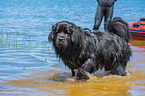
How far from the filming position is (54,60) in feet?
25.3

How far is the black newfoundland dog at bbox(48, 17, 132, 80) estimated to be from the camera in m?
5.11

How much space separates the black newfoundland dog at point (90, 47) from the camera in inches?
201

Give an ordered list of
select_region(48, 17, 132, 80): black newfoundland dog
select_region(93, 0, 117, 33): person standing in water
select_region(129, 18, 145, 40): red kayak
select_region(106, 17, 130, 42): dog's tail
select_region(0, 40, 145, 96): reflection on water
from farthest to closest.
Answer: select_region(129, 18, 145, 40): red kayak, select_region(93, 0, 117, 33): person standing in water, select_region(106, 17, 130, 42): dog's tail, select_region(48, 17, 132, 80): black newfoundland dog, select_region(0, 40, 145, 96): reflection on water

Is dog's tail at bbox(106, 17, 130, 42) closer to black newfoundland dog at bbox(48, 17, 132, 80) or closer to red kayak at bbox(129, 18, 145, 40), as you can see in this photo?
black newfoundland dog at bbox(48, 17, 132, 80)

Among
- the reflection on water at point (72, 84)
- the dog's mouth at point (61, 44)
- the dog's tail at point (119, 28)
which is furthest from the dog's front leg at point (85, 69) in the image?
the dog's tail at point (119, 28)

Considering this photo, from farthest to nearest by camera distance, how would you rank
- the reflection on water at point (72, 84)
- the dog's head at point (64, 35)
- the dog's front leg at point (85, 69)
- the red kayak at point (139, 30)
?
the red kayak at point (139, 30), the dog's front leg at point (85, 69), the dog's head at point (64, 35), the reflection on water at point (72, 84)

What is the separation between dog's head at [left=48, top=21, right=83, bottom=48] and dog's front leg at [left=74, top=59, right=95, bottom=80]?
534 millimetres

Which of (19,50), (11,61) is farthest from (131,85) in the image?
(19,50)

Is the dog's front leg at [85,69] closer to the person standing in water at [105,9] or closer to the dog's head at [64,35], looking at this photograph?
the dog's head at [64,35]

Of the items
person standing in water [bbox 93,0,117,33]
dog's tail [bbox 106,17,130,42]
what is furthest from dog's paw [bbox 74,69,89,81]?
person standing in water [bbox 93,0,117,33]

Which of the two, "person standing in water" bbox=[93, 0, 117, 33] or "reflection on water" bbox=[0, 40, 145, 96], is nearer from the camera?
"reflection on water" bbox=[0, 40, 145, 96]

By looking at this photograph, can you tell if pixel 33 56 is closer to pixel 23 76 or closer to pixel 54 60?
pixel 54 60

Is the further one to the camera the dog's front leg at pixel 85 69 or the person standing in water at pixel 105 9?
the person standing in water at pixel 105 9

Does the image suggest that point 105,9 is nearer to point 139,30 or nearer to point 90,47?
point 139,30
